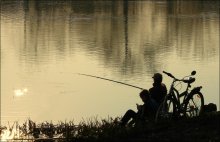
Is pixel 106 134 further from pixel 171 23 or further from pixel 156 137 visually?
pixel 171 23

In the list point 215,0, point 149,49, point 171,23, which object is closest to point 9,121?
point 149,49

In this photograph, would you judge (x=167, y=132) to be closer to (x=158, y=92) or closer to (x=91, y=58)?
(x=158, y=92)

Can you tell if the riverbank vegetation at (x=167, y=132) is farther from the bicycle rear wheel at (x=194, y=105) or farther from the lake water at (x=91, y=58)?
the lake water at (x=91, y=58)

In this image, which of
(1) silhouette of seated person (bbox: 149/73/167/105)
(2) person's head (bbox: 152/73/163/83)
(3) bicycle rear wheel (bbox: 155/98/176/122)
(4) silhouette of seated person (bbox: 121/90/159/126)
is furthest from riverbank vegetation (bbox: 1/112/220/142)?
(2) person's head (bbox: 152/73/163/83)

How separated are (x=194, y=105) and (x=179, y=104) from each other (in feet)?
2.09

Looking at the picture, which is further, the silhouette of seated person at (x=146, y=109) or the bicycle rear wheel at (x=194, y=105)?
the bicycle rear wheel at (x=194, y=105)

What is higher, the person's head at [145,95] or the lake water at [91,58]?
the lake water at [91,58]

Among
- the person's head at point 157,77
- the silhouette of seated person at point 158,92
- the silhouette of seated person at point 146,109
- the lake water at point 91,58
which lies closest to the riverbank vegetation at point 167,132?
the silhouette of seated person at point 146,109

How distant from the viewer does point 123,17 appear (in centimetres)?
5647

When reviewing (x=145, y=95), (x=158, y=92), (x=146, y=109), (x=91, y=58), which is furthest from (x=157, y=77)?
(x=91, y=58)

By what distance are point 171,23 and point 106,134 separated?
41.6m

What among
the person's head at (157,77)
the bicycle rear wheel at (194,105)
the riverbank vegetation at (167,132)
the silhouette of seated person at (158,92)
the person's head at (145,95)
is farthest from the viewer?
the bicycle rear wheel at (194,105)

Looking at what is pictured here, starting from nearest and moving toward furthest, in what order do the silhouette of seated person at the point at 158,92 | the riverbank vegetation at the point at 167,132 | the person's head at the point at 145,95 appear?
1. the riverbank vegetation at the point at 167,132
2. the person's head at the point at 145,95
3. the silhouette of seated person at the point at 158,92

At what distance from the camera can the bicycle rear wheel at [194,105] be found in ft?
34.6
